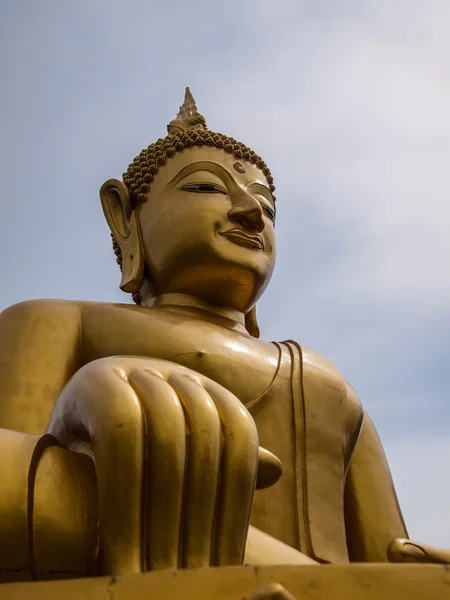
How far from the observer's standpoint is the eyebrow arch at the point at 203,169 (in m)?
4.73

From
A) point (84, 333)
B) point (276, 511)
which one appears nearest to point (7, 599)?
point (276, 511)

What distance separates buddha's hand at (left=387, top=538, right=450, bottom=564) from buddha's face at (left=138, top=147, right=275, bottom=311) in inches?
72.0

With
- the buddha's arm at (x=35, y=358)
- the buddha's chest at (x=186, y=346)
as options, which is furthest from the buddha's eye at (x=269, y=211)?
the buddha's arm at (x=35, y=358)

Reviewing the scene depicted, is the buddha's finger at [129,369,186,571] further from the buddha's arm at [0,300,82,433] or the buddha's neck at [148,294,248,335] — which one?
the buddha's neck at [148,294,248,335]

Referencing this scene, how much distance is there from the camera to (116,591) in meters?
2.18

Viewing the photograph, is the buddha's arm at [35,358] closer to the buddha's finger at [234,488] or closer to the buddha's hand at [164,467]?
the buddha's hand at [164,467]

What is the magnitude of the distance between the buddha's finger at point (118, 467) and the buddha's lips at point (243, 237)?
206cm

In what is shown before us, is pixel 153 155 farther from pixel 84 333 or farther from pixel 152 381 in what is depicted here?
pixel 152 381

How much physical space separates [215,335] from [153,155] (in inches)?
47.0

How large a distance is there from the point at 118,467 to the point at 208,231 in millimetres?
2253

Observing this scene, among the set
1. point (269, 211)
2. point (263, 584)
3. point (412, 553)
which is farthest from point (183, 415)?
point (269, 211)

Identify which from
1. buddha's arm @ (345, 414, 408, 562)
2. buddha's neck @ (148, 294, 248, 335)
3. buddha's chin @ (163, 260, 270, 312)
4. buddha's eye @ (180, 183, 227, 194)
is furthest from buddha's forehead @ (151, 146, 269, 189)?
buddha's arm @ (345, 414, 408, 562)

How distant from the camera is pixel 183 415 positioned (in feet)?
8.35

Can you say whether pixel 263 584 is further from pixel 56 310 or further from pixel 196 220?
pixel 196 220
